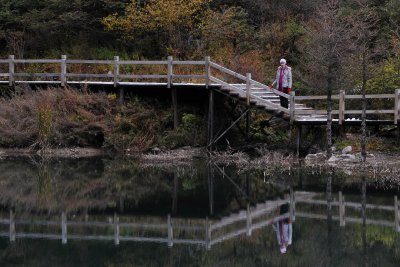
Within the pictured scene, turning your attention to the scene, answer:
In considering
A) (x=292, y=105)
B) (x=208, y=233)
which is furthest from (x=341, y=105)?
(x=208, y=233)

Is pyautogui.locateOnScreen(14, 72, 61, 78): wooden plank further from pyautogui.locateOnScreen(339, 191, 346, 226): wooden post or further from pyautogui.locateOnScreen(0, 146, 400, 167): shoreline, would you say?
pyautogui.locateOnScreen(339, 191, 346, 226): wooden post

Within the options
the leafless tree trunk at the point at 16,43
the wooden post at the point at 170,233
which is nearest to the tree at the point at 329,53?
the wooden post at the point at 170,233

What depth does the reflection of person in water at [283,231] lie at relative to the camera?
14080 millimetres

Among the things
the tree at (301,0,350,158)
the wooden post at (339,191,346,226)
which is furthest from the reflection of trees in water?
the tree at (301,0,350,158)

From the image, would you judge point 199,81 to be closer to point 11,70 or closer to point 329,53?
point 329,53

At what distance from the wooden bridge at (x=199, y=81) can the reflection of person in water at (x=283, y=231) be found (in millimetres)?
8185

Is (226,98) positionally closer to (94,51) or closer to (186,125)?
(186,125)

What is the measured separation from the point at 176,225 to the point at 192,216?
2.64ft

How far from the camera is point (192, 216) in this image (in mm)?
16672

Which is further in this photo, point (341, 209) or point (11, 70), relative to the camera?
point (11, 70)

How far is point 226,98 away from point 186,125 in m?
1.74

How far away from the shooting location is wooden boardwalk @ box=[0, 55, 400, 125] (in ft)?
80.6

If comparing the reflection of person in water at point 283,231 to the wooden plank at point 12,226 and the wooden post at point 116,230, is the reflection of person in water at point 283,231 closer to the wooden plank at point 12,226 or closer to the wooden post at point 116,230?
the wooden post at point 116,230

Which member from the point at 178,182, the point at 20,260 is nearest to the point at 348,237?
the point at 20,260
